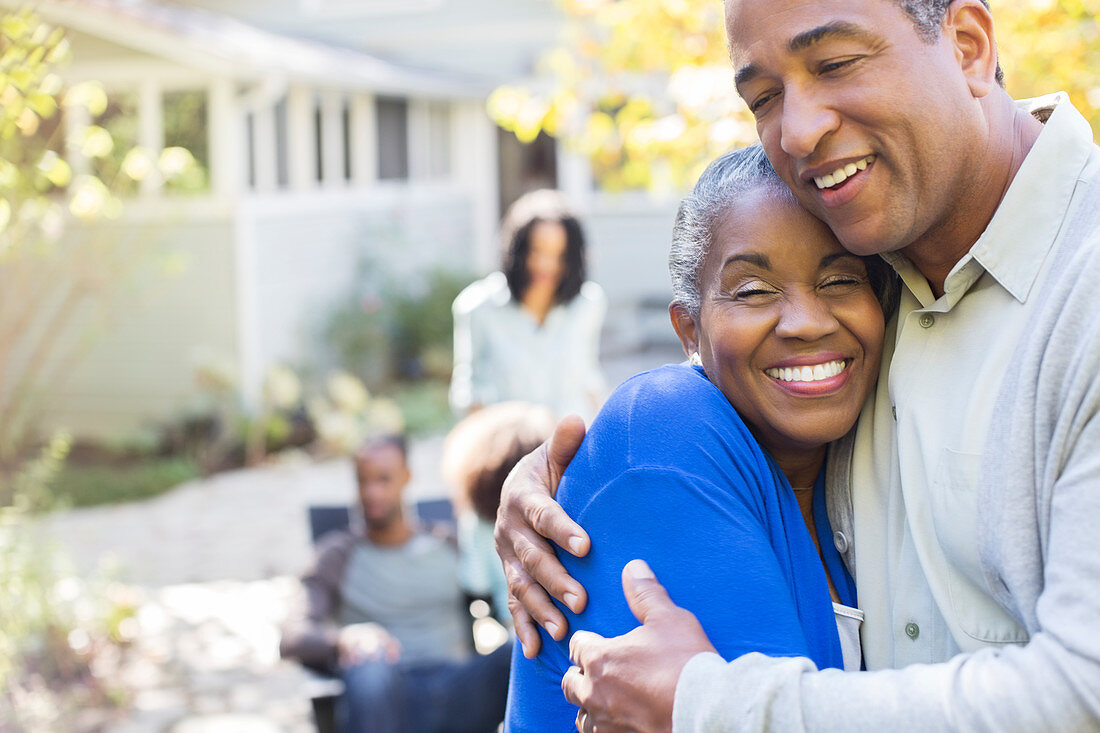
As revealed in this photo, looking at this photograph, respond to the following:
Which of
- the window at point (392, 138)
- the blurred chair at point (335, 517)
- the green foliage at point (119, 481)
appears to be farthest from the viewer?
the window at point (392, 138)

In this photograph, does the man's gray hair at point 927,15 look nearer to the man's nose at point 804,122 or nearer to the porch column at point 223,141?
the man's nose at point 804,122

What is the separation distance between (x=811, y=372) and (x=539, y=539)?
50cm

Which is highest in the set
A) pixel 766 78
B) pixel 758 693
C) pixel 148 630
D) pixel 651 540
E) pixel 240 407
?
pixel 766 78

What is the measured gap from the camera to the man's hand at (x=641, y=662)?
4.73 feet

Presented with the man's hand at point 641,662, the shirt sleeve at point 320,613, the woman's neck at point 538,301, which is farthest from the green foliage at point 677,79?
the man's hand at point 641,662

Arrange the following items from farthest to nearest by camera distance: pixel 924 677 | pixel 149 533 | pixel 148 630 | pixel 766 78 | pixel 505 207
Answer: pixel 505 207 → pixel 149 533 → pixel 148 630 → pixel 766 78 → pixel 924 677

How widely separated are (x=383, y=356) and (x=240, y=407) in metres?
2.38

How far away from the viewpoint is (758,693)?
4.45ft

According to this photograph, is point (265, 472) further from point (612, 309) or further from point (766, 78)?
point (766, 78)

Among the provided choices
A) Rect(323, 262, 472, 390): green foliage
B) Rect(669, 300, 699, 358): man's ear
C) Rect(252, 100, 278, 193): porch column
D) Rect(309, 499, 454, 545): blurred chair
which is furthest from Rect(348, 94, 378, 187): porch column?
Rect(669, 300, 699, 358): man's ear

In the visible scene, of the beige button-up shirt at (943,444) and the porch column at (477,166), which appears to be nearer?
the beige button-up shirt at (943,444)

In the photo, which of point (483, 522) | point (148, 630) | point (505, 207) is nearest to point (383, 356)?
point (505, 207)

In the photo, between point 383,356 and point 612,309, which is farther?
point 612,309

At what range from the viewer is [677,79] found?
4.86m
